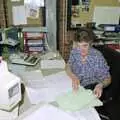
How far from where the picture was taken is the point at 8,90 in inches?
42.5

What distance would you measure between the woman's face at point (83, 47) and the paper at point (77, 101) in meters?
0.50

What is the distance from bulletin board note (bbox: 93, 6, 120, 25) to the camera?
251 centimetres

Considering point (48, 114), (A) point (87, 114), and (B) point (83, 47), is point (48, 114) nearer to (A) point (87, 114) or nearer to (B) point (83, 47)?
(A) point (87, 114)

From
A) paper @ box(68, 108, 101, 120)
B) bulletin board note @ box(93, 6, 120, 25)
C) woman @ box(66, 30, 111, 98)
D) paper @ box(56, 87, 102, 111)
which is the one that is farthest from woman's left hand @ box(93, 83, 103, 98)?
bulletin board note @ box(93, 6, 120, 25)

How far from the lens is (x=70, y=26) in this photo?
2480 millimetres

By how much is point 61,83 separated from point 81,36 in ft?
1.47

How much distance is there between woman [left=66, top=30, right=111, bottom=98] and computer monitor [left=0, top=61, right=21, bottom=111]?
0.71 metres

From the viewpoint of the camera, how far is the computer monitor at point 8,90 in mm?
1080

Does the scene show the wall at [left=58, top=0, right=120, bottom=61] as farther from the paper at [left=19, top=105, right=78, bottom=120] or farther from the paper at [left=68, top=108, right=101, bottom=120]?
the paper at [left=19, top=105, right=78, bottom=120]

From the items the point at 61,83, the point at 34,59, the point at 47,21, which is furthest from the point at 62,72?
the point at 47,21

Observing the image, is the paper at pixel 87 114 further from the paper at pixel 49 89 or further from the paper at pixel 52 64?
the paper at pixel 52 64

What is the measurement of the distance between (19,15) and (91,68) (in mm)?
1118

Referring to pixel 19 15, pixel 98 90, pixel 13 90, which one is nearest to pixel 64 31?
pixel 19 15

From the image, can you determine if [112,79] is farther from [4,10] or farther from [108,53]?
[4,10]
